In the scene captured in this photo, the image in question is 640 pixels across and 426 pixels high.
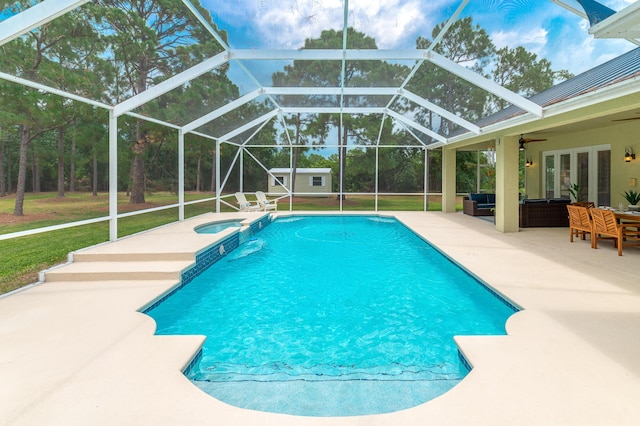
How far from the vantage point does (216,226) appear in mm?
11047

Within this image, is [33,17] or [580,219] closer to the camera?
[33,17]

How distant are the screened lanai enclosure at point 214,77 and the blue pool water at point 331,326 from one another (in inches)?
114

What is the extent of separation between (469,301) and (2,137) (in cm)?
1167

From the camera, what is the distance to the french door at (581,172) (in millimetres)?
9898

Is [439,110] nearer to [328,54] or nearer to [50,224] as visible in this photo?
[328,54]

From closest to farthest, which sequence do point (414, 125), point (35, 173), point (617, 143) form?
point (617, 143)
point (35, 173)
point (414, 125)

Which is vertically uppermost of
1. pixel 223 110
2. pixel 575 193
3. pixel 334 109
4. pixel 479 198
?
pixel 334 109

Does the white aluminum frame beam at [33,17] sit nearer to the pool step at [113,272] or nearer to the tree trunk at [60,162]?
the pool step at [113,272]

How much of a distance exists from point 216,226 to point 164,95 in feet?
14.5

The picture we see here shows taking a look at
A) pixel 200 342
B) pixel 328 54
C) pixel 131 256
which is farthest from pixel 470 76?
pixel 131 256

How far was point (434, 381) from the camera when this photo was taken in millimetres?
2859

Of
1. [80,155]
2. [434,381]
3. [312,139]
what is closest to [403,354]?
[434,381]

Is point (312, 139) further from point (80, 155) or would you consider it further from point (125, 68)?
point (125, 68)

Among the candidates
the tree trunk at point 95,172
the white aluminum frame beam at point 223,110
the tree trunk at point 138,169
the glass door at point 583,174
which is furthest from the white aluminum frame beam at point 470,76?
the tree trunk at point 138,169
